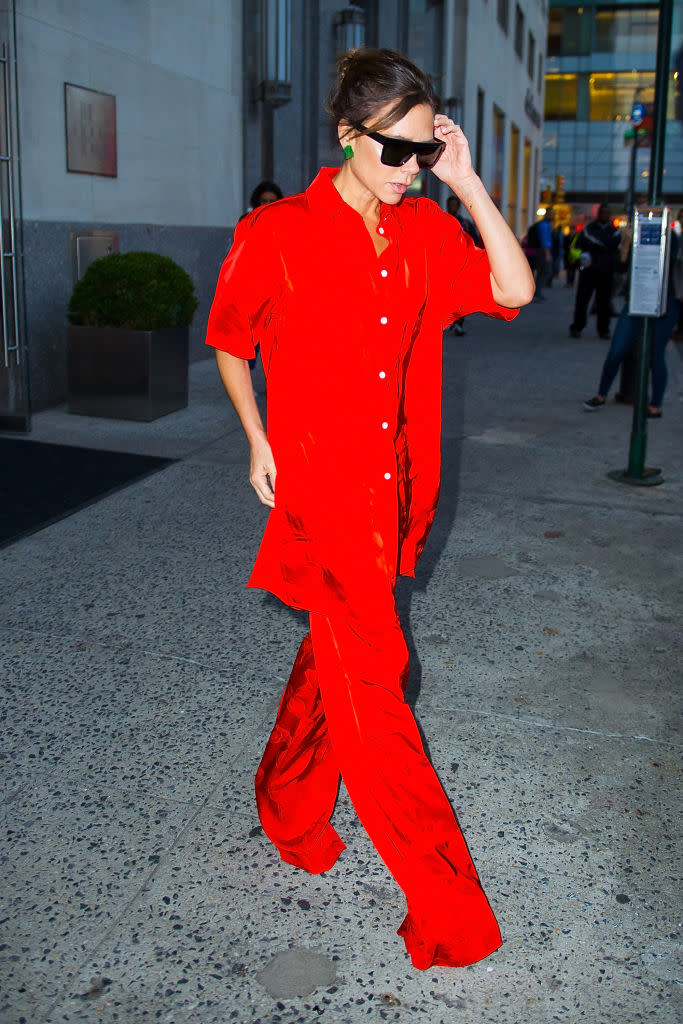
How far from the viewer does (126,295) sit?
27.0 ft

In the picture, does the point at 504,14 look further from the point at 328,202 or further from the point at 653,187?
the point at 328,202

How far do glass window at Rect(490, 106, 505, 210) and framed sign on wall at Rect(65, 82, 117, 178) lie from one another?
79.3ft

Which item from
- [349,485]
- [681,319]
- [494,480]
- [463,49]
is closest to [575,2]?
[463,49]

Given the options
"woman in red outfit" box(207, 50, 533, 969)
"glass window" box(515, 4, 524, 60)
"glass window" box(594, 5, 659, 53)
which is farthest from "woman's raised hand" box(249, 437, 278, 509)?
"glass window" box(594, 5, 659, 53)

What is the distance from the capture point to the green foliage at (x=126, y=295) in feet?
27.0

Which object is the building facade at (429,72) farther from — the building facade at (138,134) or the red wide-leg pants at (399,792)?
the red wide-leg pants at (399,792)

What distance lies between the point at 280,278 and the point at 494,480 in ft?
15.8

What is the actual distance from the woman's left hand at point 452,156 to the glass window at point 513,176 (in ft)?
120

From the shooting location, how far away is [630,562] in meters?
5.39

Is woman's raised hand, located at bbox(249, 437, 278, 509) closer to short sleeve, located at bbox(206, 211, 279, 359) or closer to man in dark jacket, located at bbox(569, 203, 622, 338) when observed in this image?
short sleeve, located at bbox(206, 211, 279, 359)

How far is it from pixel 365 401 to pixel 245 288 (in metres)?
0.37

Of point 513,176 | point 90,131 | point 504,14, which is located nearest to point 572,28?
point 513,176

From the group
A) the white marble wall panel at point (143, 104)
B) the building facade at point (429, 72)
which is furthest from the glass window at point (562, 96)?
the white marble wall panel at point (143, 104)

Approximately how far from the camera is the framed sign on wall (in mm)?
8836
